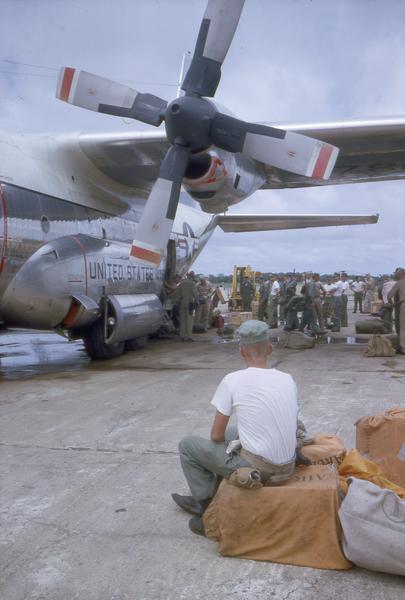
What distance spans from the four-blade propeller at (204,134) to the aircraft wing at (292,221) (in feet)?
22.9

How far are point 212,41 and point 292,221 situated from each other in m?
7.48

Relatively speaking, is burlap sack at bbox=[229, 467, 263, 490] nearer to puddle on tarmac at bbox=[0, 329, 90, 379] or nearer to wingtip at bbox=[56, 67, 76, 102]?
puddle on tarmac at bbox=[0, 329, 90, 379]

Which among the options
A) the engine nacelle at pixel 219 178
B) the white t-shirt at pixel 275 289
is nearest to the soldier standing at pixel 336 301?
the white t-shirt at pixel 275 289

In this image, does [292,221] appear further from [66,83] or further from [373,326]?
[66,83]

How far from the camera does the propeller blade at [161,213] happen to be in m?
8.00

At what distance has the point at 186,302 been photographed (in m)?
12.7

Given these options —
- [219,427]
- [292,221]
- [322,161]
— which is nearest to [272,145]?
[322,161]

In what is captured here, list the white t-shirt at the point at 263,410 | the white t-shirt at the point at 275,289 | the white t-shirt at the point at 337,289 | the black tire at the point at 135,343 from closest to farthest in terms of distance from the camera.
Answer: the white t-shirt at the point at 263,410, the black tire at the point at 135,343, the white t-shirt at the point at 337,289, the white t-shirt at the point at 275,289

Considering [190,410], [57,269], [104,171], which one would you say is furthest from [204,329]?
[190,410]

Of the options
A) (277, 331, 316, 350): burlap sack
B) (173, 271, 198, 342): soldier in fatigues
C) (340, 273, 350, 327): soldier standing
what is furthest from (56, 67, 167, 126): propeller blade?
(340, 273, 350, 327): soldier standing

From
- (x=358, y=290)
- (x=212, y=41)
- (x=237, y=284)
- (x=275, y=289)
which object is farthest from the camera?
(x=237, y=284)

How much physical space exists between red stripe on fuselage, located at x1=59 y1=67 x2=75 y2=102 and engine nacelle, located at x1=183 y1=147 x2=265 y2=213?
2.24 meters

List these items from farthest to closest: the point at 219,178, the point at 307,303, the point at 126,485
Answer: the point at 307,303
the point at 219,178
the point at 126,485

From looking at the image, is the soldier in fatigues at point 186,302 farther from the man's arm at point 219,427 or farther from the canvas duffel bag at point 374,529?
the canvas duffel bag at point 374,529
